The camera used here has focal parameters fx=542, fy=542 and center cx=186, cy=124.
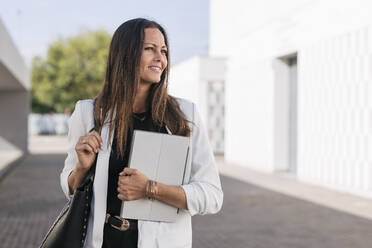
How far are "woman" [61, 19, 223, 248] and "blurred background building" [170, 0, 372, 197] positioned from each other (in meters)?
9.61

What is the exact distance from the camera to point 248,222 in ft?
25.4

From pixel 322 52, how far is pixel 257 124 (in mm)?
4794

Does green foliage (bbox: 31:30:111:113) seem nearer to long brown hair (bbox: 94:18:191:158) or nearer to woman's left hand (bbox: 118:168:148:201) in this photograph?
long brown hair (bbox: 94:18:191:158)

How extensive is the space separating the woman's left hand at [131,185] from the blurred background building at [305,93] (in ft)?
32.2

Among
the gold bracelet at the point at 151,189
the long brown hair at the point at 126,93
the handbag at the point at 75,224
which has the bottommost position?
the handbag at the point at 75,224

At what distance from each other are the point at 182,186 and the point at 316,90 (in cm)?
1181

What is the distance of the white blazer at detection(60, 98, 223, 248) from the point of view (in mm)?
1741

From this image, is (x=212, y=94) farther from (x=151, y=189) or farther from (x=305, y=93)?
(x=151, y=189)

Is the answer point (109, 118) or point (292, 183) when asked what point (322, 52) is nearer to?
point (292, 183)

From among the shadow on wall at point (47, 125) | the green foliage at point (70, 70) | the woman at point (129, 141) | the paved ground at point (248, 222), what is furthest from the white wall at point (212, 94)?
the shadow on wall at point (47, 125)

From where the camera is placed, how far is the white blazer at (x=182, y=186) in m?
1.74

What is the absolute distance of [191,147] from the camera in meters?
1.83

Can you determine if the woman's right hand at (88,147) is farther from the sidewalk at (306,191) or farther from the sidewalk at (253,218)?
the sidewalk at (306,191)

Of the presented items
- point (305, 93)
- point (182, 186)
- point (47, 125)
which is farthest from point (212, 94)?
point (47, 125)
